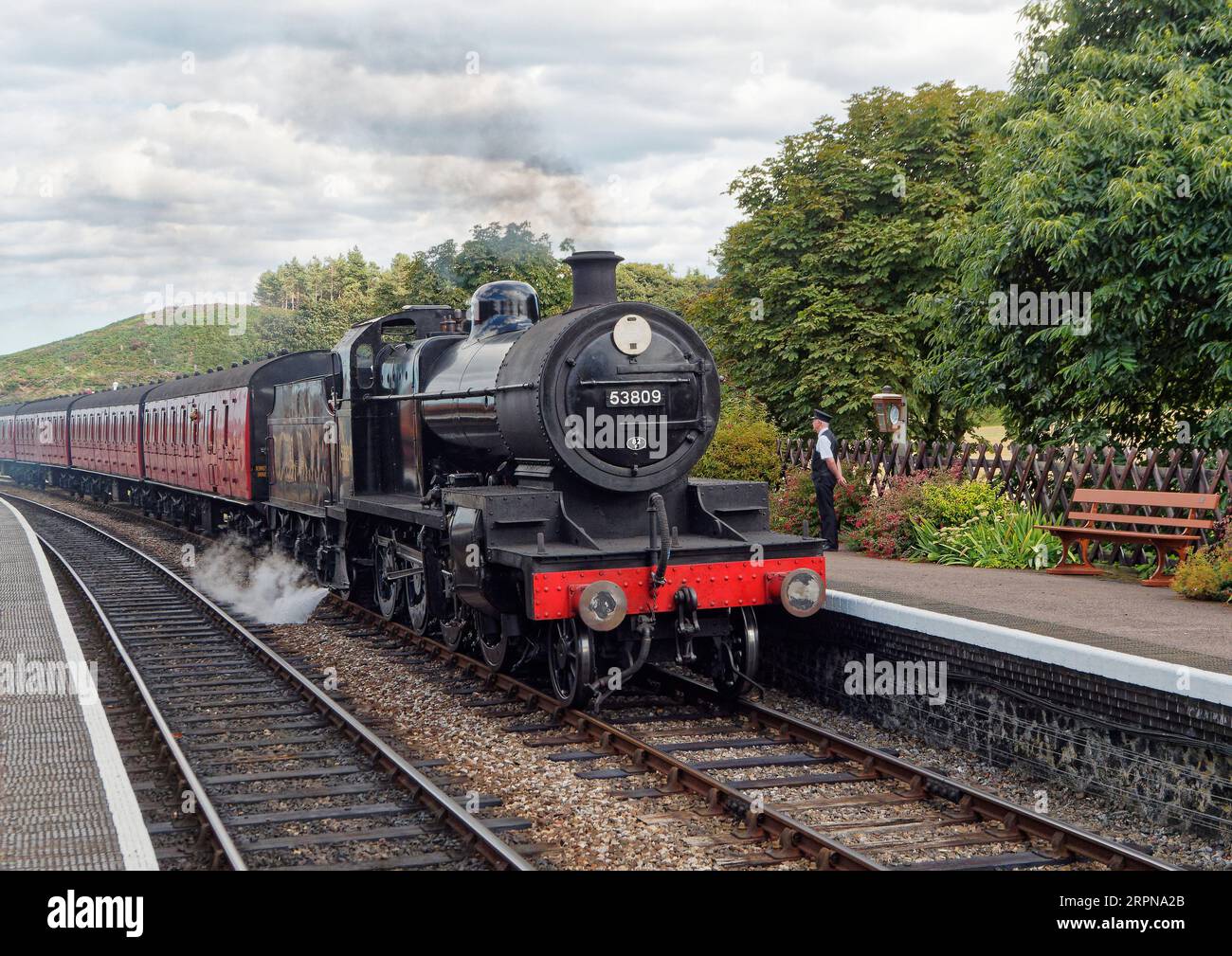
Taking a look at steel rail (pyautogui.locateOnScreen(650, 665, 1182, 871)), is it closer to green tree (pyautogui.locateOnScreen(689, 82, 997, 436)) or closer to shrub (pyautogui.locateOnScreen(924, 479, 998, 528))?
shrub (pyautogui.locateOnScreen(924, 479, 998, 528))

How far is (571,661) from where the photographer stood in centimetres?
873

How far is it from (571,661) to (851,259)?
18838mm

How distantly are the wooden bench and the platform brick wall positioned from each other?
359 centimetres

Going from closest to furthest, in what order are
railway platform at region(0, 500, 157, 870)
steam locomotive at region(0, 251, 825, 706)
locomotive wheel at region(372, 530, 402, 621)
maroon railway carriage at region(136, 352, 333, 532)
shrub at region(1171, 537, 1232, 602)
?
railway platform at region(0, 500, 157, 870)
steam locomotive at region(0, 251, 825, 706)
shrub at region(1171, 537, 1232, 602)
locomotive wheel at region(372, 530, 402, 621)
maroon railway carriage at region(136, 352, 333, 532)

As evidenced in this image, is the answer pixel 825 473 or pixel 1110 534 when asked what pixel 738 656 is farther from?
pixel 825 473

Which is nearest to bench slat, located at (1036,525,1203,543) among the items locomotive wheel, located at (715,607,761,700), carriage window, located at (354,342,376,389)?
locomotive wheel, located at (715,607,761,700)

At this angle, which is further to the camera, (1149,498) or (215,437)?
(215,437)

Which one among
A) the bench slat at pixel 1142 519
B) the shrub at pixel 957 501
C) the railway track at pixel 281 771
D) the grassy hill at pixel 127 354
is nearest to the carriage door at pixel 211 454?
the railway track at pixel 281 771

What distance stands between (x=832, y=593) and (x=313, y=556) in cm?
829

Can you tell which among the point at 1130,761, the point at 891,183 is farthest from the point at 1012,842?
the point at 891,183

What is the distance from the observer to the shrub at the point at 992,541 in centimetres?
1246

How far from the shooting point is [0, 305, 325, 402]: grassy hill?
107m

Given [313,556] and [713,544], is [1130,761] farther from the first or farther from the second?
[313,556]

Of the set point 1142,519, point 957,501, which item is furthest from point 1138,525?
point 957,501
